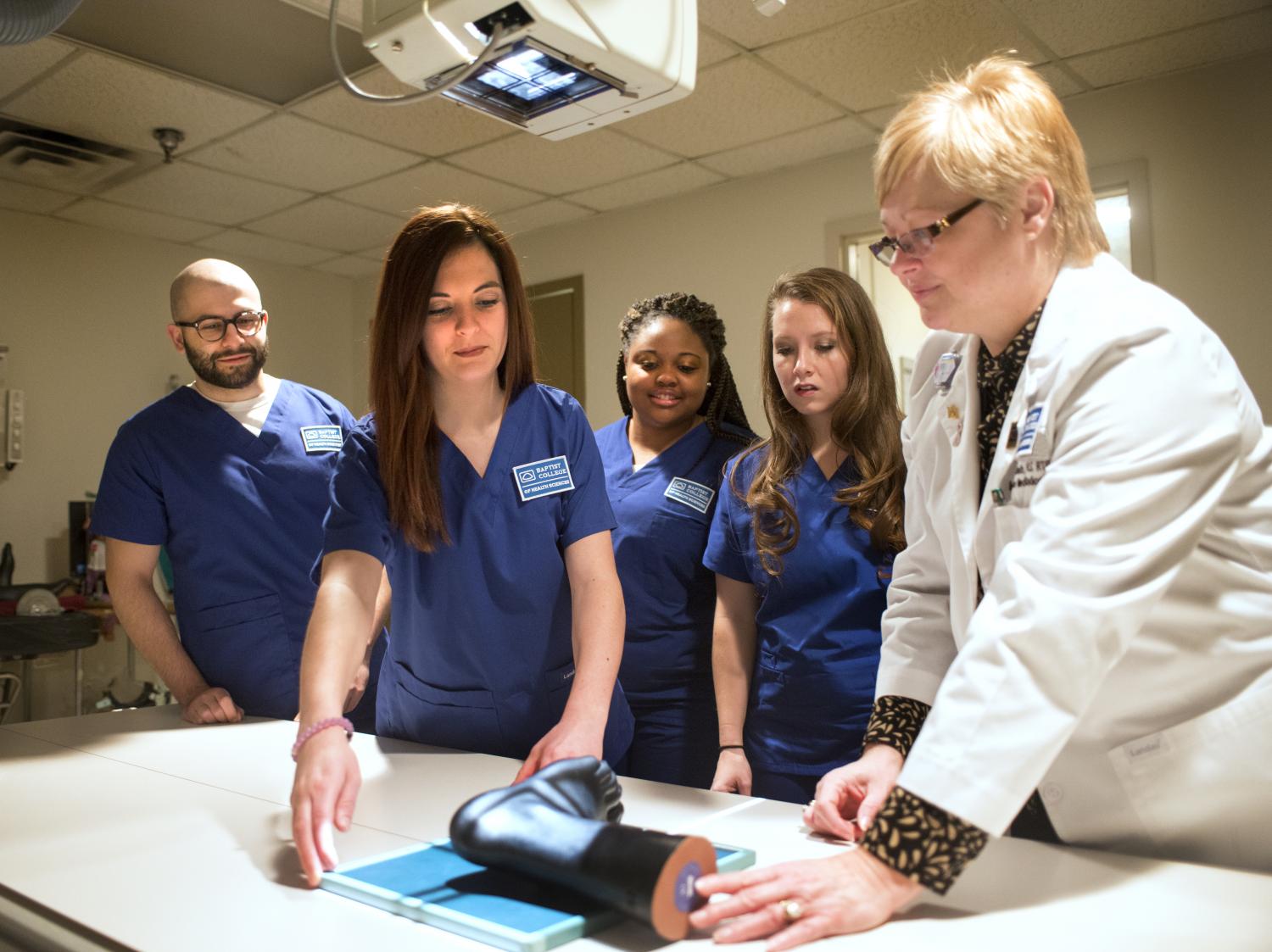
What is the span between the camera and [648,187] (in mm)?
4309

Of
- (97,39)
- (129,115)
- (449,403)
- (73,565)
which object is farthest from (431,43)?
(73,565)

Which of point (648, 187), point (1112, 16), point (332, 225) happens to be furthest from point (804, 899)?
point (332, 225)

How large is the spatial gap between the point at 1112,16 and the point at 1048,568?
2680mm

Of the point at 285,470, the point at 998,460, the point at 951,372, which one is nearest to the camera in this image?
the point at 998,460

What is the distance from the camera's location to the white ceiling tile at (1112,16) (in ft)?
9.07

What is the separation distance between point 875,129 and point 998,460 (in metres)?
3.08

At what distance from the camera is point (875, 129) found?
3711 millimetres

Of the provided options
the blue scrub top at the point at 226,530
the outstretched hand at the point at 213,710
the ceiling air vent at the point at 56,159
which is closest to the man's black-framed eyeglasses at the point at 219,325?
the blue scrub top at the point at 226,530

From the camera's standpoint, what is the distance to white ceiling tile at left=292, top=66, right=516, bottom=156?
3.25m

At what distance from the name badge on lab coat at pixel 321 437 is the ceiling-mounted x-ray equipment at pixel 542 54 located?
3.43 ft

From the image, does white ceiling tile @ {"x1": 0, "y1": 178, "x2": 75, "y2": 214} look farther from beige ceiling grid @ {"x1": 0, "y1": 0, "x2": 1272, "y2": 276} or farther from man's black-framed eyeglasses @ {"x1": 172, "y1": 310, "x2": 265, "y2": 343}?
man's black-framed eyeglasses @ {"x1": 172, "y1": 310, "x2": 265, "y2": 343}

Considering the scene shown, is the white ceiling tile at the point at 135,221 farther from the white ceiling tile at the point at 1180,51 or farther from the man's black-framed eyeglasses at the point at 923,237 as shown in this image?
the man's black-framed eyeglasses at the point at 923,237

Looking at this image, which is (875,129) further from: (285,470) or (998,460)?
(998,460)

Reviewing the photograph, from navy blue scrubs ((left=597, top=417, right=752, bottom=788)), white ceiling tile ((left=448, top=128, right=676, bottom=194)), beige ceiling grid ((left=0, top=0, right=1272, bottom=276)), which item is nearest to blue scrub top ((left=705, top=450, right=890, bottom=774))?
navy blue scrubs ((left=597, top=417, right=752, bottom=788))
